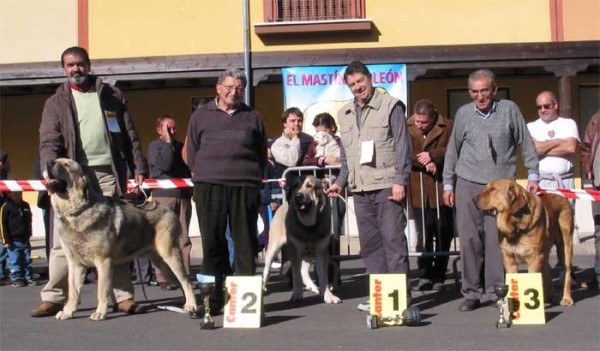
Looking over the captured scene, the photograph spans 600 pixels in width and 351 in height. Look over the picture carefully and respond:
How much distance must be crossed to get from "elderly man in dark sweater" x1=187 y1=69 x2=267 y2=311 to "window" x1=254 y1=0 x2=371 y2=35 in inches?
348

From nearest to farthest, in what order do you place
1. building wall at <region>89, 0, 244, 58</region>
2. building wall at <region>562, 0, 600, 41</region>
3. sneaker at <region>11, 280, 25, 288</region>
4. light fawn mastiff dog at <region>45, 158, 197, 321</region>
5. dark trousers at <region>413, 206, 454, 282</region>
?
1. light fawn mastiff dog at <region>45, 158, 197, 321</region>
2. dark trousers at <region>413, 206, 454, 282</region>
3. sneaker at <region>11, 280, 25, 288</region>
4. building wall at <region>562, 0, 600, 41</region>
5. building wall at <region>89, 0, 244, 58</region>

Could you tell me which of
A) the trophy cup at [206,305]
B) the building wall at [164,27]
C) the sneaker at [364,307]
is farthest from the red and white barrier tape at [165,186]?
the building wall at [164,27]

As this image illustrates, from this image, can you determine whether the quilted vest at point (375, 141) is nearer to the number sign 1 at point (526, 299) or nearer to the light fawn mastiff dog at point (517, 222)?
the light fawn mastiff dog at point (517, 222)

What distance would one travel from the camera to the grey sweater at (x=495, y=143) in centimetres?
633

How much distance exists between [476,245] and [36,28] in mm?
11905

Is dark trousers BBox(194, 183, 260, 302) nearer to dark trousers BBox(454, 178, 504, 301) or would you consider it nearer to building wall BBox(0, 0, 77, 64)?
dark trousers BBox(454, 178, 504, 301)

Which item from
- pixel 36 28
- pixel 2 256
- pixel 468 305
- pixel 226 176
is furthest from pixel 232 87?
pixel 36 28

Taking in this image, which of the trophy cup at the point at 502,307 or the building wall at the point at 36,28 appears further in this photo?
the building wall at the point at 36,28

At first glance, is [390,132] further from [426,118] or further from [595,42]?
[595,42]

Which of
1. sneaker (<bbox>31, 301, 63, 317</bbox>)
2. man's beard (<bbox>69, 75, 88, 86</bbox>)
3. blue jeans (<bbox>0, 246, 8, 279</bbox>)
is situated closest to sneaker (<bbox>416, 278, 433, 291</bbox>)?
sneaker (<bbox>31, 301, 63, 317</bbox>)

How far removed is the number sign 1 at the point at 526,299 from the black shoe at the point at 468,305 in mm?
669

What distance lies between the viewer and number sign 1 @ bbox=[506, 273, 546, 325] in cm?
580

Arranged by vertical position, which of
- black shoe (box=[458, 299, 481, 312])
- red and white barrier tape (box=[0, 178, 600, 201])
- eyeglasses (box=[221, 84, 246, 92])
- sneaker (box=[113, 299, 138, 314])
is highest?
eyeglasses (box=[221, 84, 246, 92])

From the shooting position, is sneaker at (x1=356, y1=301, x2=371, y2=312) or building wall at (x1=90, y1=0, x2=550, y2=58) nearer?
sneaker at (x1=356, y1=301, x2=371, y2=312)
